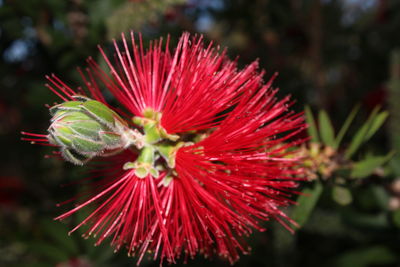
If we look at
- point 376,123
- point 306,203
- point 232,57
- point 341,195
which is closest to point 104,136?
point 306,203

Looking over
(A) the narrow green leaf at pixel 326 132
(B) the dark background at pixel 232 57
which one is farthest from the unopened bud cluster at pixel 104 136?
(A) the narrow green leaf at pixel 326 132

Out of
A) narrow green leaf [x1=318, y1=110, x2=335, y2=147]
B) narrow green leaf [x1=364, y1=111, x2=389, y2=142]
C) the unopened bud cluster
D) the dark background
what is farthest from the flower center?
narrow green leaf [x1=364, y1=111, x2=389, y2=142]

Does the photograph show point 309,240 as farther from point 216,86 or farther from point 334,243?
point 216,86

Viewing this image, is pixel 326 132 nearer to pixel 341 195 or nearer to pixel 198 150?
pixel 341 195

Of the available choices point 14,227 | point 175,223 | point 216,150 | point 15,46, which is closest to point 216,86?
point 216,150

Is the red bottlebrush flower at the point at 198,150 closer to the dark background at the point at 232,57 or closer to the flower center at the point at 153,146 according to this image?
the flower center at the point at 153,146

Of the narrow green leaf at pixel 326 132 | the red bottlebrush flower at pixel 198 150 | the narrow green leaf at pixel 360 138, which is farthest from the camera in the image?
the narrow green leaf at pixel 326 132

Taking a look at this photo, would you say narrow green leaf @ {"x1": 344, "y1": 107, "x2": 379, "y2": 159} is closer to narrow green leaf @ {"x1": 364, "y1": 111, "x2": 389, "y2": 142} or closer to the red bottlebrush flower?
narrow green leaf @ {"x1": 364, "y1": 111, "x2": 389, "y2": 142}
